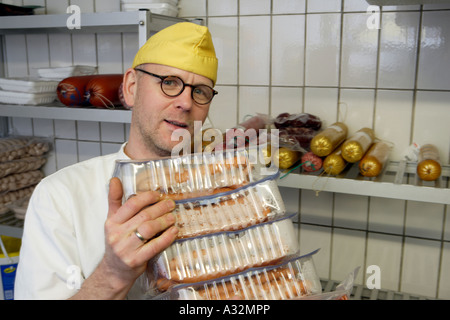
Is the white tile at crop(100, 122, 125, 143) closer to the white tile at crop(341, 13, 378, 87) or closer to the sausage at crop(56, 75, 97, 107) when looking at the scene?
the sausage at crop(56, 75, 97, 107)

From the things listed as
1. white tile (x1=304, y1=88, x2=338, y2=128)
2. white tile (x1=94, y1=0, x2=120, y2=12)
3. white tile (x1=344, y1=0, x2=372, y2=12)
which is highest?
white tile (x1=94, y1=0, x2=120, y2=12)

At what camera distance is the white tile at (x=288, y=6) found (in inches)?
67.7

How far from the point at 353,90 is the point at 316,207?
0.50 m

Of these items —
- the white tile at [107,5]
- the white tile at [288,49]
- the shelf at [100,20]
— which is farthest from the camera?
the white tile at [107,5]

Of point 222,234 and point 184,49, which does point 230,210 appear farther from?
point 184,49

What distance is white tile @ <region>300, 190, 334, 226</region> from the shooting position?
5.88 feet

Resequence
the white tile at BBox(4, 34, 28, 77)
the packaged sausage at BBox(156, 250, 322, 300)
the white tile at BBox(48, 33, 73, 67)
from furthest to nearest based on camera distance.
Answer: the white tile at BBox(4, 34, 28, 77), the white tile at BBox(48, 33, 73, 67), the packaged sausage at BBox(156, 250, 322, 300)

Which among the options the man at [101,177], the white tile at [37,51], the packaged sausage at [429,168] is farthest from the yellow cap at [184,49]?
the white tile at [37,51]

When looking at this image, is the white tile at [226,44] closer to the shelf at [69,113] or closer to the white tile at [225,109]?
the white tile at [225,109]

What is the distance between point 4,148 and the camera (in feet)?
6.72

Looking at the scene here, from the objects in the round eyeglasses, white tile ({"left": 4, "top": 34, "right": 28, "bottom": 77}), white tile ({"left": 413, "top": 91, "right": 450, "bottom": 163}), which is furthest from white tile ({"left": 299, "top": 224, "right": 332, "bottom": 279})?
white tile ({"left": 4, "top": 34, "right": 28, "bottom": 77})

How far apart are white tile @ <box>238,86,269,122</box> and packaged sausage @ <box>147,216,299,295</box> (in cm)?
110

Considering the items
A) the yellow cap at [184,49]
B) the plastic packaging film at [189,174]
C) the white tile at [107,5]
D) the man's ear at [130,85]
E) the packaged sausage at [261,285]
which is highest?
the white tile at [107,5]

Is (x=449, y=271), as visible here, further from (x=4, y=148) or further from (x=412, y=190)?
(x=4, y=148)
